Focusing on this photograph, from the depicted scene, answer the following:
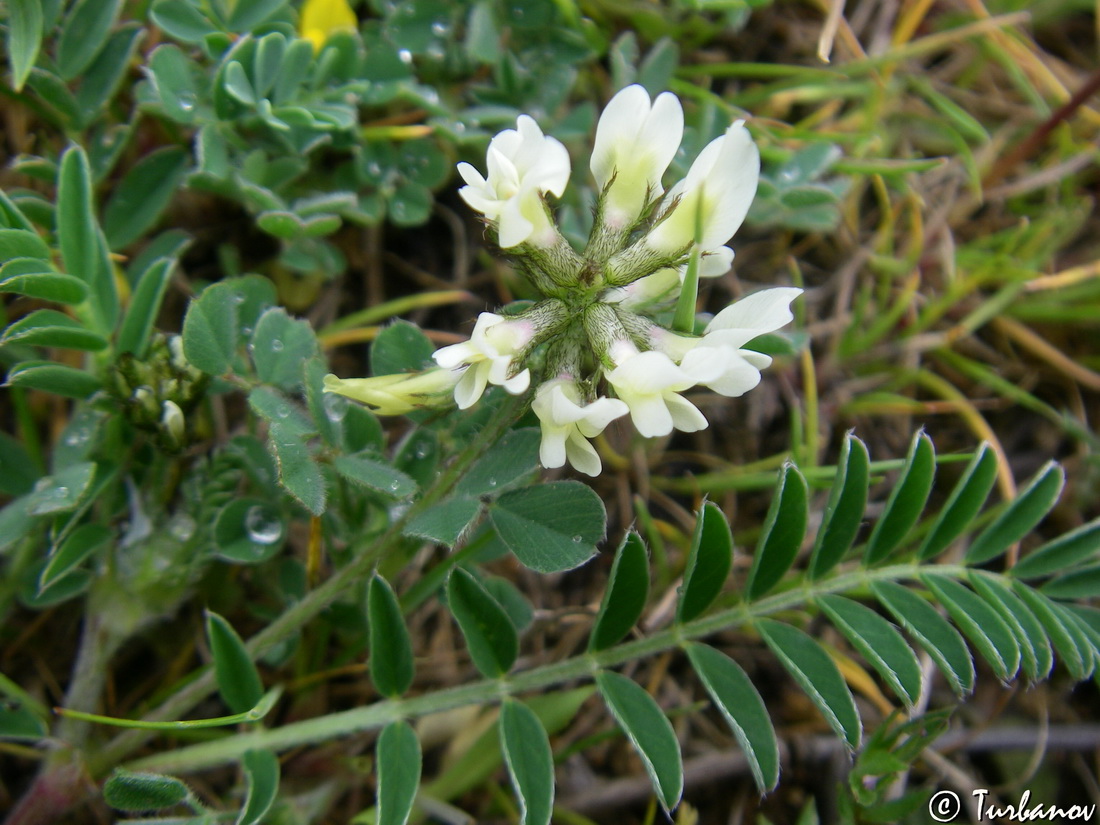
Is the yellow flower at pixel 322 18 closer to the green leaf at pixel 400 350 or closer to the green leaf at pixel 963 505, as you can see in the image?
the green leaf at pixel 400 350

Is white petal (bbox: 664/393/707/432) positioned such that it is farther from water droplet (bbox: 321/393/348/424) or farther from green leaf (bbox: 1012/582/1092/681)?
green leaf (bbox: 1012/582/1092/681)

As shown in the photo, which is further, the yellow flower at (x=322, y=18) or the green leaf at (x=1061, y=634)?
the yellow flower at (x=322, y=18)

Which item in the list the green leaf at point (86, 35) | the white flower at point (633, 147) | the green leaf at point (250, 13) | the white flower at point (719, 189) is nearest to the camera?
the white flower at point (719, 189)

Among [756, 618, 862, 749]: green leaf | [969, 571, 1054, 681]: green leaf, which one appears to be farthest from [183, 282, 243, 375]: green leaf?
[969, 571, 1054, 681]: green leaf

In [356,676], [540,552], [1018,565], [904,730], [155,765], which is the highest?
[540,552]

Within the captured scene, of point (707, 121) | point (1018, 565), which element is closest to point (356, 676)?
point (1018, 565)

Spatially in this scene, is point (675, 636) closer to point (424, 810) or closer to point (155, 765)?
point (424, 810)

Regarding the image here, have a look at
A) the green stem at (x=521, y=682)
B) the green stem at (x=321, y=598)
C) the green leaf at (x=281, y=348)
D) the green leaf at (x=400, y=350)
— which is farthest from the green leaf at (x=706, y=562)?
the green leaf at (x=281, y=348)
